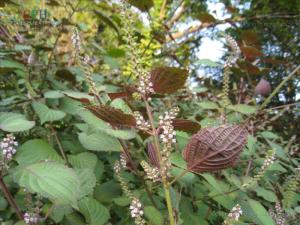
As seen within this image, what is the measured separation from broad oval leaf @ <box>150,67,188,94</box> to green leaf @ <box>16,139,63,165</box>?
0.41m

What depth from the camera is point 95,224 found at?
92 centimetres

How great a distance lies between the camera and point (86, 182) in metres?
0.94

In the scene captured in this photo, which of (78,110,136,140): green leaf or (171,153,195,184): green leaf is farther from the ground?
(78,110,136,140): green leaf

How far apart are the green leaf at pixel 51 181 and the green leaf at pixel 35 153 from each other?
22 centimetres

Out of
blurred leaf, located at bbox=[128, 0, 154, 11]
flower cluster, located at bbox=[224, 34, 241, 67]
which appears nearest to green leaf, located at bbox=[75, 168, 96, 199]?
flower cluster, located at bbox=[224, 34, 241, 67]

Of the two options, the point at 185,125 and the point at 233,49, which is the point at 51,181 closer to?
the point at 185,125

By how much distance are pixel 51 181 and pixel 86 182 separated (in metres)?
0.21

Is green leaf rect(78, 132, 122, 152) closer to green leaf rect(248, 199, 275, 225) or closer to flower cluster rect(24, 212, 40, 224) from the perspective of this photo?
flower cluster rect(24, 212, 40, 224)

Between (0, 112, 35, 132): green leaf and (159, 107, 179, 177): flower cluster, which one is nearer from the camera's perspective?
(159, 107, 179, 177): flower cluster

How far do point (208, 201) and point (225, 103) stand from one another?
0.31 metres

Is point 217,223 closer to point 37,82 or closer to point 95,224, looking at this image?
point 95,224

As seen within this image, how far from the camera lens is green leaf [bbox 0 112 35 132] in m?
0.90

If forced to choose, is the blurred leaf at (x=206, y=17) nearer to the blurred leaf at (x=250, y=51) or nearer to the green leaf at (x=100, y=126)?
the blurred leaf at (x=250, y=51)

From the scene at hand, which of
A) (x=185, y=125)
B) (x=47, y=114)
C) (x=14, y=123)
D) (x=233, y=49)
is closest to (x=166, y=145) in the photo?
(x=185, y=125)
